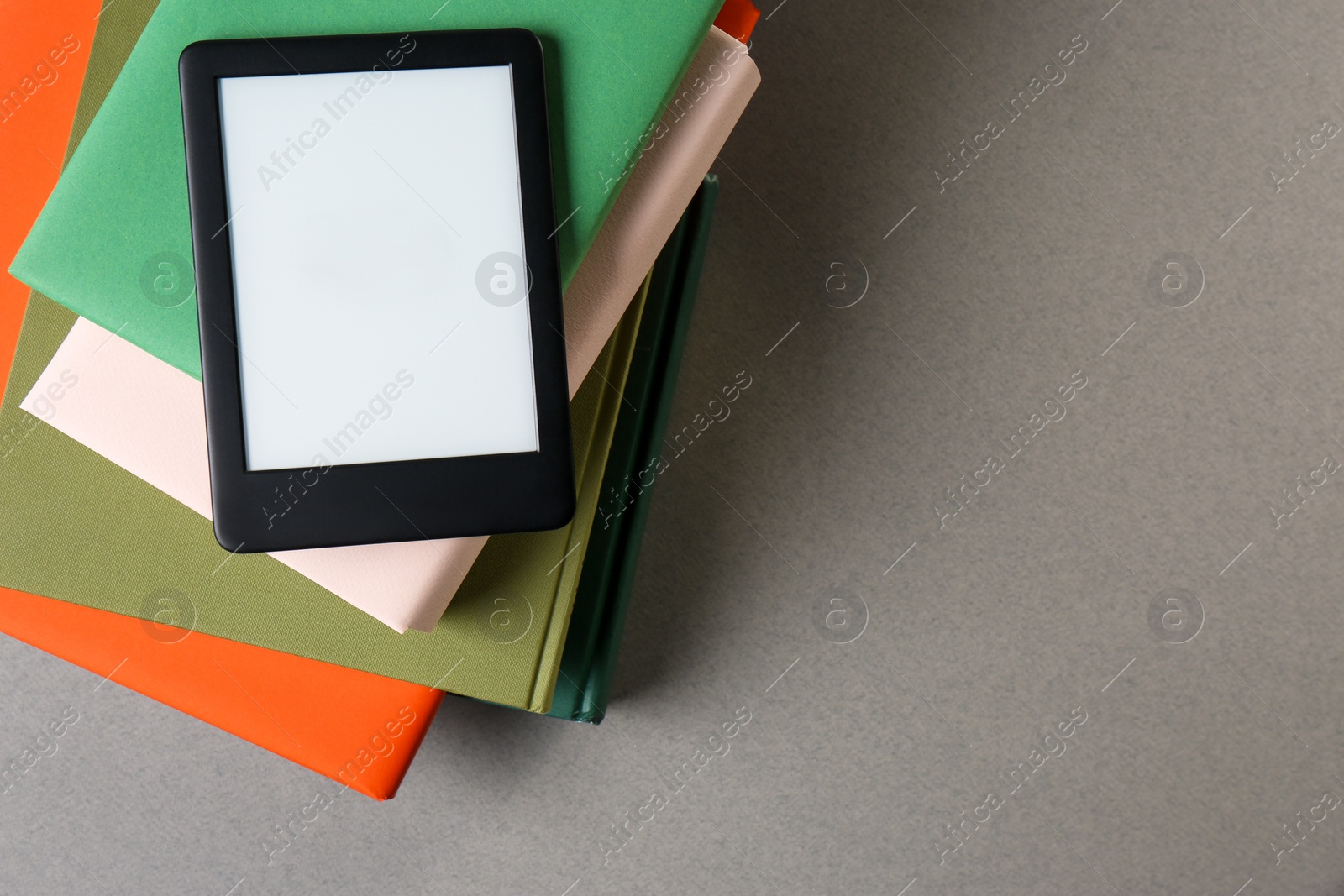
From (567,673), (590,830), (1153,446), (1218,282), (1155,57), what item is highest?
(1155,57)

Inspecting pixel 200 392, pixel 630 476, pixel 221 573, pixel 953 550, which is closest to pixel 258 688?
pixel 221 573

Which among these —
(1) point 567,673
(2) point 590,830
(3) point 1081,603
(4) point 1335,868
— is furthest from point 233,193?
(4) point 1335,868

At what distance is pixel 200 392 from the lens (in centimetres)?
62

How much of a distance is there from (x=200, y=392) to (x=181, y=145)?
0.17 meters

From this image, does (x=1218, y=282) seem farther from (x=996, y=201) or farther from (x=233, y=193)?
(x=233, y=193)

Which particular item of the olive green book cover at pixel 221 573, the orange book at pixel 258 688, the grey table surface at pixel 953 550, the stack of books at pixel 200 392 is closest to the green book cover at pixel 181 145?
the stack of books at pixel 200 392

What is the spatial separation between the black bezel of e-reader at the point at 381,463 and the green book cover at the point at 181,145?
0.08 feet

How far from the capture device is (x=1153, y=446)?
1.03m

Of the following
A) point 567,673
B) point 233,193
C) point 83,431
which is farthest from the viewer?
point 567,673

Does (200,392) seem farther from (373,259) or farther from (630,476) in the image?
(630,476)

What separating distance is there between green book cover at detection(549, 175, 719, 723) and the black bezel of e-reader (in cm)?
33

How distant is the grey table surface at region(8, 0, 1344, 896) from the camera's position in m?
1.00

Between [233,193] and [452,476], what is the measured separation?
0.22 m

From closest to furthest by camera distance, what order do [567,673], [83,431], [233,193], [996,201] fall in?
[233,193]
[83,431]
[567,673]
[996,201]
